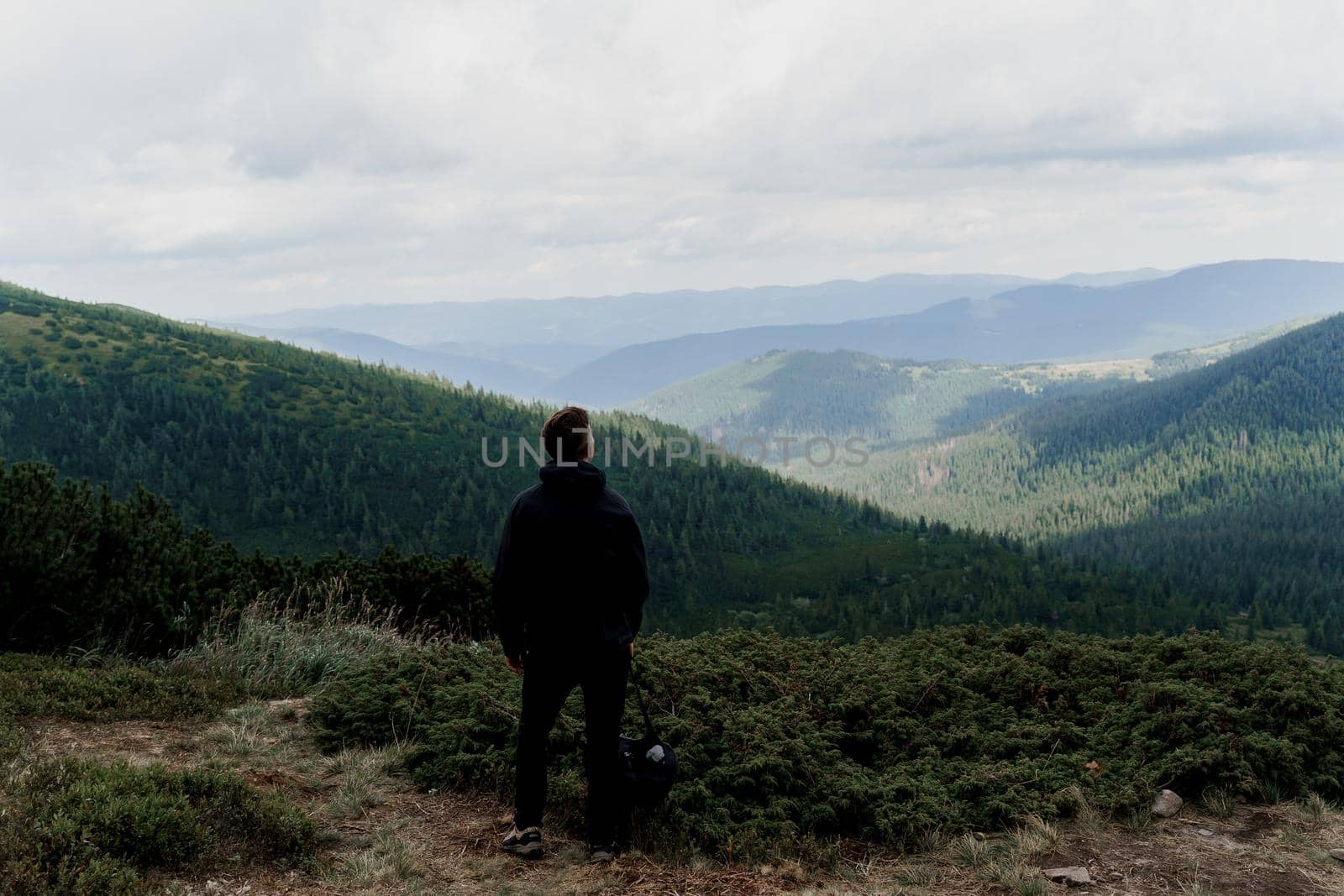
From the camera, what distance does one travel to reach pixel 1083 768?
28.1 feet

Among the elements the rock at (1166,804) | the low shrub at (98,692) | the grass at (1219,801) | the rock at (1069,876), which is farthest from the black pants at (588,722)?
the grass at (1219,801)

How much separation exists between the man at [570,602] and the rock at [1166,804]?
16.2 feet

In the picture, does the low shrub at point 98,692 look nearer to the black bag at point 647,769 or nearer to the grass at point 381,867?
the grass at point 381,867

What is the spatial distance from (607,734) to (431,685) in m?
4.21

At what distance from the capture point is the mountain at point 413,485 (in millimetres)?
136500

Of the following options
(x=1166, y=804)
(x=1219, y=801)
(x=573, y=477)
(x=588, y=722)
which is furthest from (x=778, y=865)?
(x=1219, y=801)

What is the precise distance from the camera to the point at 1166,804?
8.09 meters

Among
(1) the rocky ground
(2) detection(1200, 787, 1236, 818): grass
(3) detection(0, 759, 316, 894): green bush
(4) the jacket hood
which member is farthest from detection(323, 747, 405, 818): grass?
(2) detection(1200, 787, 1236, 818): grass

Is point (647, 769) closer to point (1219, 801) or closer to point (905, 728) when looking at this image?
point (905, 728)

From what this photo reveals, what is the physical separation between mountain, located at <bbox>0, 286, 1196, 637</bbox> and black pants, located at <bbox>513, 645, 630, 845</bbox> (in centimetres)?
10969

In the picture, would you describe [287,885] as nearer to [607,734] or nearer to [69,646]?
[607,734]

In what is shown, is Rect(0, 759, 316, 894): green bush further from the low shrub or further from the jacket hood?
the jacket hood

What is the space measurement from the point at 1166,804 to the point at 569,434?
6.35 m

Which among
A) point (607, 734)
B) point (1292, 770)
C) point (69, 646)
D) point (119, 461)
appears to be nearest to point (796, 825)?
point (607, 734)
